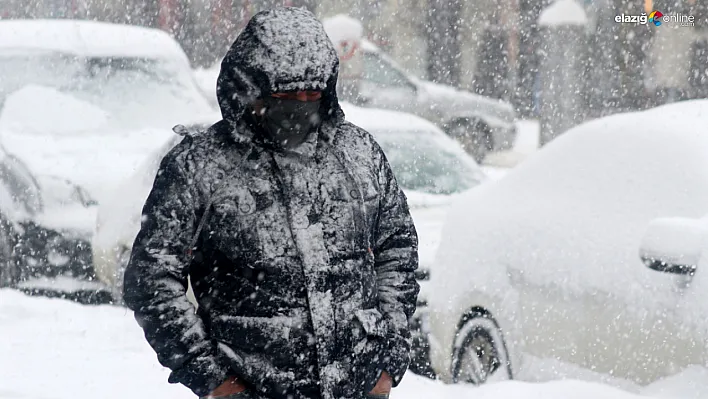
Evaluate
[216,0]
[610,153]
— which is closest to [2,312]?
[610,153]

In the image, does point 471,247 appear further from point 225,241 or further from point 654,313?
point 225,241

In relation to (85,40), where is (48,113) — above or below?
below

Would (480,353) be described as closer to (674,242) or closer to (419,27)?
(674,242)

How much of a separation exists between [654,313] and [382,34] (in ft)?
77.6

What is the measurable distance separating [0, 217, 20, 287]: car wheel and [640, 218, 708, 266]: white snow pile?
588 centimetres

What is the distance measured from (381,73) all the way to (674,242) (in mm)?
15517

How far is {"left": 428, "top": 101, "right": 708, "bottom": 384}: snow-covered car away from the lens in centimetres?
542

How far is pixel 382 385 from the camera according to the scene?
329cm

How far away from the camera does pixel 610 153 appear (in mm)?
6207


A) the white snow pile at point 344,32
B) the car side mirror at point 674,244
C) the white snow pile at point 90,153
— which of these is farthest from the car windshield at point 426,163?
the white snow pile at point 344,32

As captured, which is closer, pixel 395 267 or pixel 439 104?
pixel 395 267

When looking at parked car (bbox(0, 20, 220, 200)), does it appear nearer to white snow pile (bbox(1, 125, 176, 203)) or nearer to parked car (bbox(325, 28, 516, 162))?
white snow pile (bbox(1, 125, 176, 203))

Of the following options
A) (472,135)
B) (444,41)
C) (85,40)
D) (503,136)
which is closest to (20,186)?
(85,40)

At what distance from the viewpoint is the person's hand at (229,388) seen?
314cm
